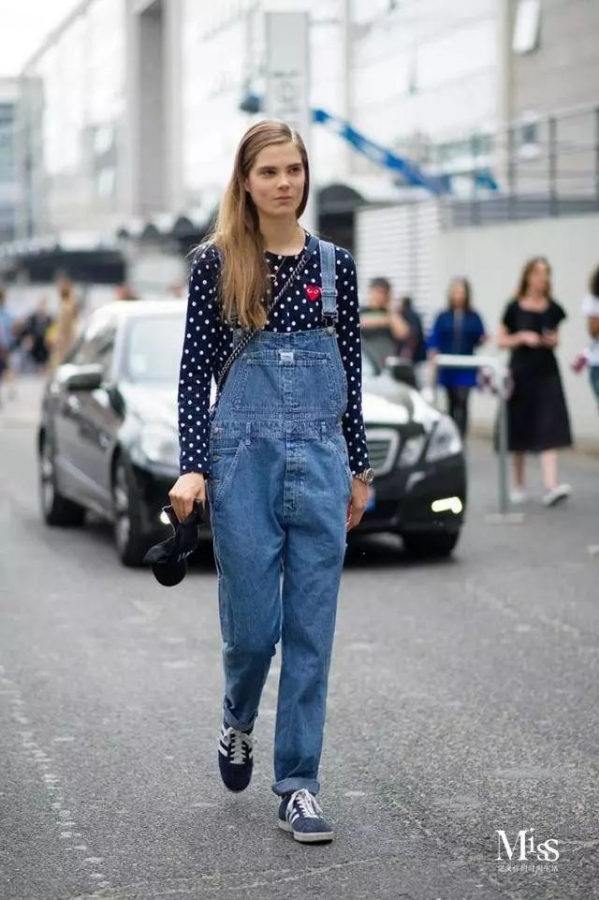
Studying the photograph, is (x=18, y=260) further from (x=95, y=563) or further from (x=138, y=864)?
(x=138, y=864)

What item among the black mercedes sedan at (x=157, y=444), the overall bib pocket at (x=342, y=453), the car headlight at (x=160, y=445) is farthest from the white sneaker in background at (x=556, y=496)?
the overall bib pocket at (x=342, y=453)

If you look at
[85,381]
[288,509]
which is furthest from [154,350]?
[288,509]

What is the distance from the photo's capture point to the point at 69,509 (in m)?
13.3

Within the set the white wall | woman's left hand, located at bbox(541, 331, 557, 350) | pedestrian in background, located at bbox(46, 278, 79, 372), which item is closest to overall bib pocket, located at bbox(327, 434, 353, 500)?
woman's left hand, located at bbox(541, 331, 557, 350)

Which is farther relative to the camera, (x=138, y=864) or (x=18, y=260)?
(x=18, y=260)

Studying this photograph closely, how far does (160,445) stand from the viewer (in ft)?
35.6

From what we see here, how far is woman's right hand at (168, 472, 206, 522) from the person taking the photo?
5137 mm

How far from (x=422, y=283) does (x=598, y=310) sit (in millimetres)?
15769

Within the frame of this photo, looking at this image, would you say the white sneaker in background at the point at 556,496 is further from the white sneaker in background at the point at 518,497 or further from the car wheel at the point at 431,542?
the car wheel at the point at 431,542

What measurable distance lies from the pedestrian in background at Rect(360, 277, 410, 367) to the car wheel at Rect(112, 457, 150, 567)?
21.9 feet

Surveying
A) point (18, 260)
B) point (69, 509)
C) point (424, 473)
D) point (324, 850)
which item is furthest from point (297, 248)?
point (18, 260)

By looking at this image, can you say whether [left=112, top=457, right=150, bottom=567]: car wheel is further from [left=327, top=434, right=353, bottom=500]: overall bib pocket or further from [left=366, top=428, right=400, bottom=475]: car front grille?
[left=327, top=434, right=353, bottom=500]: overall bib pocket

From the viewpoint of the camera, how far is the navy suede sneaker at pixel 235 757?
18.2 ft

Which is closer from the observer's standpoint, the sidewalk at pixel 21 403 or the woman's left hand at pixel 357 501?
the woman's left hand at pixel 357 501
